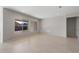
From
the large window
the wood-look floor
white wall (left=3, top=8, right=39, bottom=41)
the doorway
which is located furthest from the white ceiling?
the doorway

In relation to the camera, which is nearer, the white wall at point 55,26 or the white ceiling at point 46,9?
the white ceiling at point 46,9

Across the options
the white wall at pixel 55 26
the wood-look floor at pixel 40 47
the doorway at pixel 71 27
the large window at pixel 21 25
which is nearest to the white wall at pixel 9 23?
the large window at pixel 21 25

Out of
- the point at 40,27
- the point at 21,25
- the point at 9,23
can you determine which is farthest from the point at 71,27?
the point at 9,23

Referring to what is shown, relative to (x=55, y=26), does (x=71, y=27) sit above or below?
below

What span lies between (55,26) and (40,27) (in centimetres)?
269

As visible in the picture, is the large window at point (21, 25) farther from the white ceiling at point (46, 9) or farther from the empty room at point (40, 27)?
the white ceiling at point (46, 9)

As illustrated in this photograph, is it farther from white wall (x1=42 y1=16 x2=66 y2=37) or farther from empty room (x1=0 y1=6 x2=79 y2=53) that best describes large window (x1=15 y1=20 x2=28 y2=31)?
white wall (x1=42 y1=16 x2=66 y2=37)

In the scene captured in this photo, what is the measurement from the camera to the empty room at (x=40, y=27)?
531 centimetres

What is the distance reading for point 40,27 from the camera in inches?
482

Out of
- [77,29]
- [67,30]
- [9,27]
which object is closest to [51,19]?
[67,30]

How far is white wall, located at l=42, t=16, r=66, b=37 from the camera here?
898 centimetres

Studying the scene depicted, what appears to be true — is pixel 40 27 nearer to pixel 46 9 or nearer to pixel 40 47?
pixel 46 9
